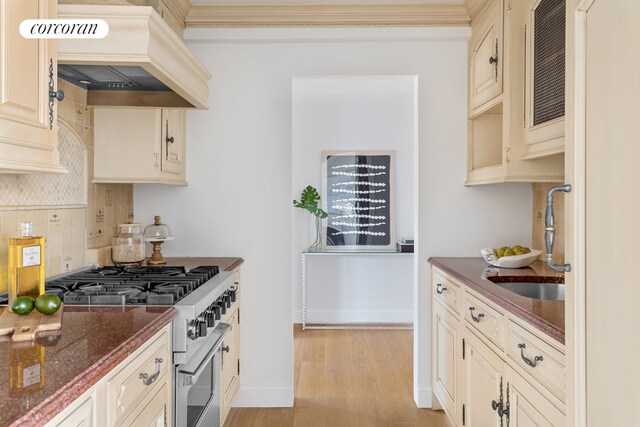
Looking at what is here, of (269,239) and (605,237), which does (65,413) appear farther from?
(269,239)

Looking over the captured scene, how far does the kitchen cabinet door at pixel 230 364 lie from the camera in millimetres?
2551

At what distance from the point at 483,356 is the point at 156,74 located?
175cm

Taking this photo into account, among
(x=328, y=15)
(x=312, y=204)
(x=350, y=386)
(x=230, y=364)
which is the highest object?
(x=328, y=15)

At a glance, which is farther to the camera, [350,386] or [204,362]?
[350,386]

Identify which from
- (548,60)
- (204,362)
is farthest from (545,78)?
(204,362)

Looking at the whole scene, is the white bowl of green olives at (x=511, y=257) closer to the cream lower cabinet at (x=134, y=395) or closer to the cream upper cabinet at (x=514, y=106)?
the cream upper cabinet at (x=514, y=106)

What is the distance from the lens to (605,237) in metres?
1.08

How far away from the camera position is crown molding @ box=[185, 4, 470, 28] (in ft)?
10.1

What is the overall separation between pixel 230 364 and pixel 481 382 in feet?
4.43

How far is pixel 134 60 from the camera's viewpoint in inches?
65.9

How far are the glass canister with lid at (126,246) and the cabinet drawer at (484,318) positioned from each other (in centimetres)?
178

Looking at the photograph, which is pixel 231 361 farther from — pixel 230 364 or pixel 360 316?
pixel 360 316

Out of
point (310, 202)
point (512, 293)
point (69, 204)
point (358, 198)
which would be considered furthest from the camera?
point (358, 198)

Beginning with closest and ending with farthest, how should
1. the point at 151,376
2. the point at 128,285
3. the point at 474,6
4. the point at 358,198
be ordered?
the point at 151,376 < the point at 128,285 < the point at 474,6 < the point at 358,198
